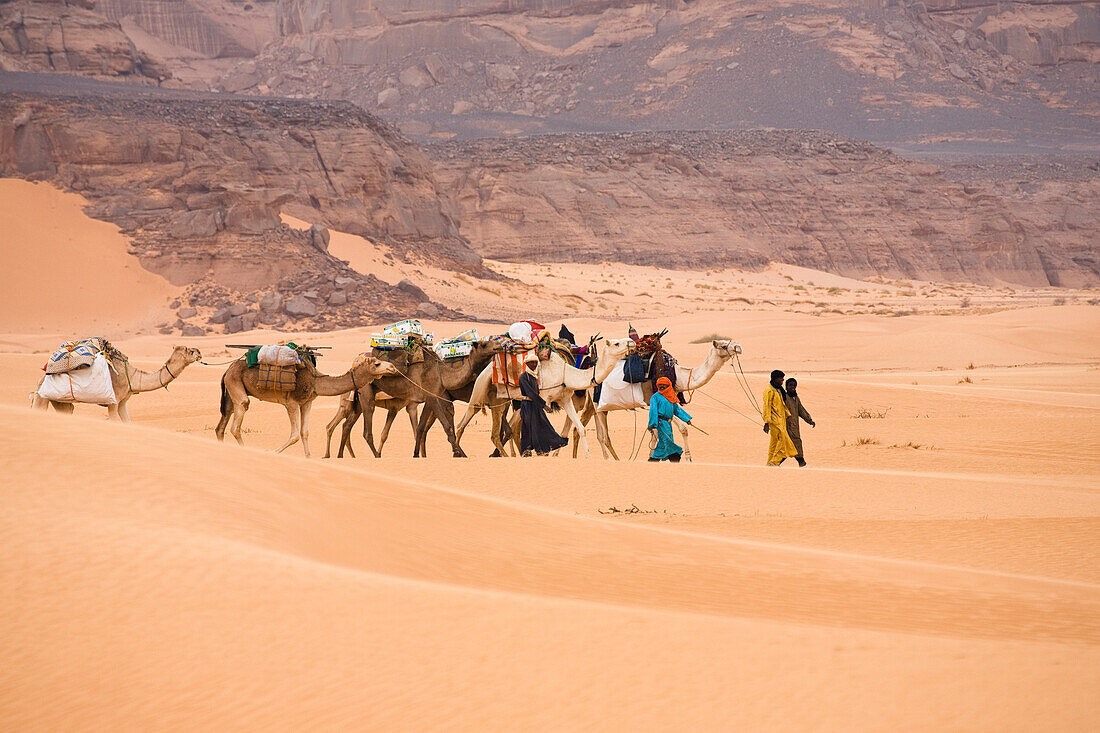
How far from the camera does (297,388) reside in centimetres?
1566

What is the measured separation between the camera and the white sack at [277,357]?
1549 cm

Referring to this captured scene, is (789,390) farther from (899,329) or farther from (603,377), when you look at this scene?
(899,329)

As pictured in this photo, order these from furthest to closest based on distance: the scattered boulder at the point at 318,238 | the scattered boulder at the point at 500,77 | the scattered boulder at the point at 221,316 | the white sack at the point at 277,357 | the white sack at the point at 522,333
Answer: the scattered boulder at the point at 500,77, the scattered boulder at the point at 318,238, the scattered boulder at the point at 221,316, the white sack at the point at 522,333, the white sack at the point at 277,357

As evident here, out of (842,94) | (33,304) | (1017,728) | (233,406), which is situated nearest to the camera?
(1017,728)

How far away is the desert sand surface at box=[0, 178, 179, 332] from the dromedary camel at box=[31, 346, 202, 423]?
84.3 feet

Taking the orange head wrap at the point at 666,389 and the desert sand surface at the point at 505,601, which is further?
the orange head wrap at the point at 666,389

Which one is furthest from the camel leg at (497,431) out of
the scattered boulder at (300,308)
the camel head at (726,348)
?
the scattered boulder at (300,308)

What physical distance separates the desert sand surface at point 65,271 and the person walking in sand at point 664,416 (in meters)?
28.8

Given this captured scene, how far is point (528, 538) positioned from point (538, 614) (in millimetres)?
2470

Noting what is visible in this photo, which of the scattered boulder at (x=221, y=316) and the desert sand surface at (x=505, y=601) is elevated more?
the scattered boulder at (x=221, y=316)

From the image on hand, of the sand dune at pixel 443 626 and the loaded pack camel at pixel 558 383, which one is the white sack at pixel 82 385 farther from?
the sand dune at pixel 443 626

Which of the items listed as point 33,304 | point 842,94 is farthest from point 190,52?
point 33,304

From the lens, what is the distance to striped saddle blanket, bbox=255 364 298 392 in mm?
15531

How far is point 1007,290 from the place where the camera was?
76.9m
